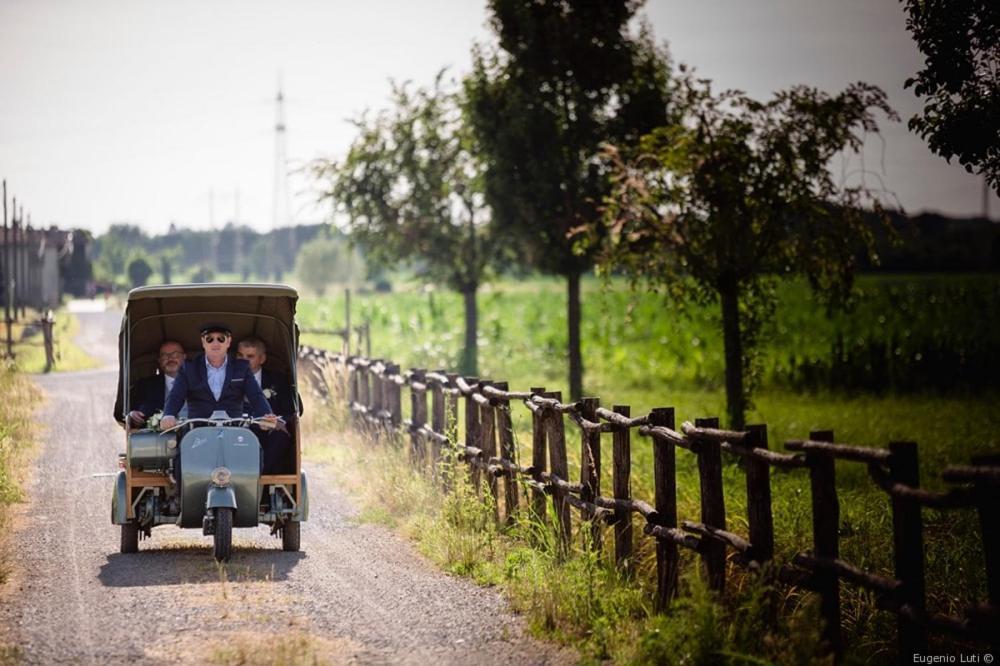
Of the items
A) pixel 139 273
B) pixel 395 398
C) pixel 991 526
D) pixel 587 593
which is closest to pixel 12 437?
pixel 395 398

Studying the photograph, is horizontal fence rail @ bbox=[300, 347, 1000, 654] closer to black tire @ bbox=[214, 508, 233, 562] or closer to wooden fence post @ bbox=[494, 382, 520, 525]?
wooden fence post @ bbox=[494, 382, 520, 525]

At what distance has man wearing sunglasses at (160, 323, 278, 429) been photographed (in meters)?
10.4

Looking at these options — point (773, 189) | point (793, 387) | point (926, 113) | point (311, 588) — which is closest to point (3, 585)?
point (311, 588)

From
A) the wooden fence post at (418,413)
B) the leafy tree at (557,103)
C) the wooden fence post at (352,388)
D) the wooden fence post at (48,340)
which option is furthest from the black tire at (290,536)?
the wooden fence post at (48,340)

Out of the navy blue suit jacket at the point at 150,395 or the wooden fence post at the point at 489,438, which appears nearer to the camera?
the navy blue suit jacket at the point at 150,395

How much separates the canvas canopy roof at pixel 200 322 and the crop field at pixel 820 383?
2454 mm

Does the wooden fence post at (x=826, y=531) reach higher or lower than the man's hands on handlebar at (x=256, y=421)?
lower

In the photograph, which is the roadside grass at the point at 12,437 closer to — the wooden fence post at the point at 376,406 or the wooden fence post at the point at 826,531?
the wooden fence post at the point at 376,406

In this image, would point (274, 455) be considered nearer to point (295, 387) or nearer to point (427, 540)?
point (295, 387)

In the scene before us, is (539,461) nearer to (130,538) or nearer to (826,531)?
(130,538)

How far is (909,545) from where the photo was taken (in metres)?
6.43

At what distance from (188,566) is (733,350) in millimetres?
10514

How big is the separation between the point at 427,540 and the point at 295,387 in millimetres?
1801

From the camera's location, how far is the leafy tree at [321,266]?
12650cm
